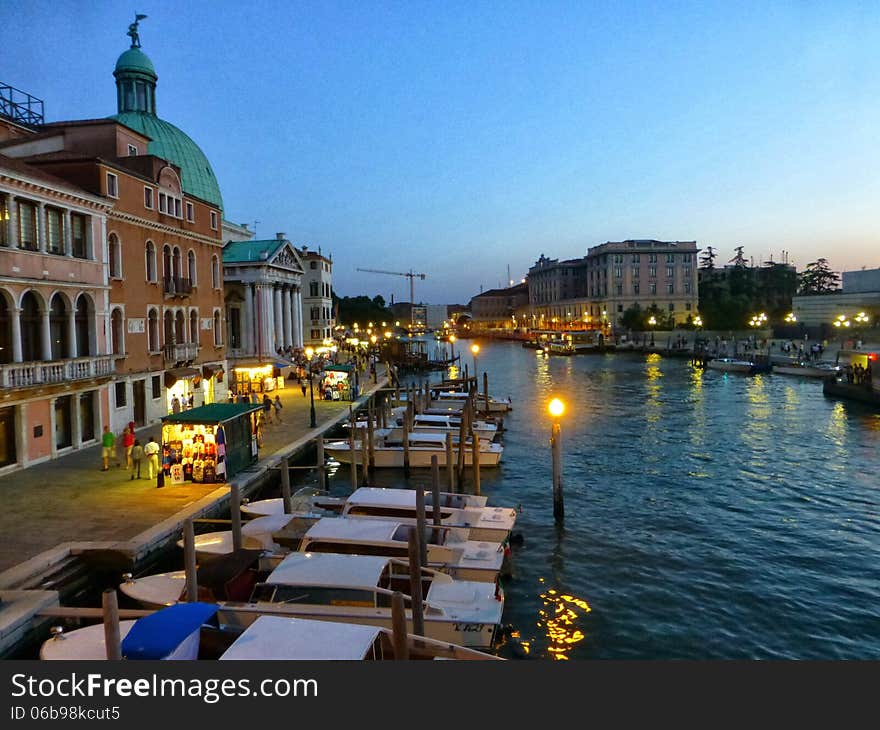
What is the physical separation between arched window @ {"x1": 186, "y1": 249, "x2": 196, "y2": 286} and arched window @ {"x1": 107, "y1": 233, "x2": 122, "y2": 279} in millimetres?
6926

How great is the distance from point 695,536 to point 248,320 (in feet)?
149

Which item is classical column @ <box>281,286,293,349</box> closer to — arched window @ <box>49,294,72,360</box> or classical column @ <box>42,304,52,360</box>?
arched window @ <box>49,294,72,360</box>

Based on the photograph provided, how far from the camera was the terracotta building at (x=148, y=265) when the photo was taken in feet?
91.7

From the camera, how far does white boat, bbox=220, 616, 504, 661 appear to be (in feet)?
29.3

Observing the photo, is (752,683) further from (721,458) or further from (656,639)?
(721,458)

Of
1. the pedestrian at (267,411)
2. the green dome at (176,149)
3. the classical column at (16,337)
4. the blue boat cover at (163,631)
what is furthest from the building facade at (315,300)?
the blue boat cover at (163,631)

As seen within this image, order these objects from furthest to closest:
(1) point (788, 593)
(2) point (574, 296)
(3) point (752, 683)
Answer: (2) point (574, 296)
(1) point (788, 593)
(3) point (752, 683)

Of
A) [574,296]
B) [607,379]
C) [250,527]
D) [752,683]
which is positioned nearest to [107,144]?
[250,527]

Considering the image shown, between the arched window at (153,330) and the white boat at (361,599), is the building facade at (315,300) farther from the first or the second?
the white boat at (361,599)

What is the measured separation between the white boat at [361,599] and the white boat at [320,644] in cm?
148

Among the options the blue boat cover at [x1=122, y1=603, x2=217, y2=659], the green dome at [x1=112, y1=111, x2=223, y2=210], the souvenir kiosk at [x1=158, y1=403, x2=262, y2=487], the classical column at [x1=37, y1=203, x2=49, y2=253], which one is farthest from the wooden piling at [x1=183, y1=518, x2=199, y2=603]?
the green dome at [x1=112, y1=111, x2=223, y2=210]

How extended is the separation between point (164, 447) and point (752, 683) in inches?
739

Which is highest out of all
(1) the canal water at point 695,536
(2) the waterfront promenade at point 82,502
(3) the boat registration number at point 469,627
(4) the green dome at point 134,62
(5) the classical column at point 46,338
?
(4) the green dome at point 134,62

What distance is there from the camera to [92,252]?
1029 inches
